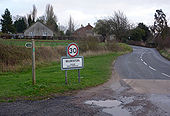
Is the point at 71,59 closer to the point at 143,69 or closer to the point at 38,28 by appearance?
the point at 143,69

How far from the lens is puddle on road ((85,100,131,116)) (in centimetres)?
563

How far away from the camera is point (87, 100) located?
274 inches

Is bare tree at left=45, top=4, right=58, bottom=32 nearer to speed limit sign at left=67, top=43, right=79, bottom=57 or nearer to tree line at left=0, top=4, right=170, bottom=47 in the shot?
tree line at left=0, top=4, right=170, bottom=47

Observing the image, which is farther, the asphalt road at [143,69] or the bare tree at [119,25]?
the bare tree at [119,25]

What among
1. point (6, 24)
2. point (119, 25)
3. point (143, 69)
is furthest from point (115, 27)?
point (143, 69)

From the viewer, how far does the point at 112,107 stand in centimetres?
620

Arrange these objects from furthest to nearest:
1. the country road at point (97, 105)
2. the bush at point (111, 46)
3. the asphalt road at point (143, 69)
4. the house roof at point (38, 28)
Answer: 1. the house roof at point (38, 28)
2. the bush at point (111, 46)
3. the asphalt road at point (143, 69)
4. the country road at point (97, 105)

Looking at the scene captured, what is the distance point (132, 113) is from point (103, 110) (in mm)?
809

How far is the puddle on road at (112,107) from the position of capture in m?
5.63

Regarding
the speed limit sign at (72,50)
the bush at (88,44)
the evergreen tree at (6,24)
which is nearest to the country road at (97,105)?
the speed limit sign at (72,50)

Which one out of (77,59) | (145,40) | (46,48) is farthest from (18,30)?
(77,59)

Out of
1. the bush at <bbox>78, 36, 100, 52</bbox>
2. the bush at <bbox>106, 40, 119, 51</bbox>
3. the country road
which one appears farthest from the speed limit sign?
the bush at <bbox>106, 40, 119, 51</bbox>

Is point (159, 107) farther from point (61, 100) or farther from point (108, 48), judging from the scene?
point (108, 48)

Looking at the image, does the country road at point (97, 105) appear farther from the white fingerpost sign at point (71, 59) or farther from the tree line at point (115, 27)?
the tree line at point (115, 27)
